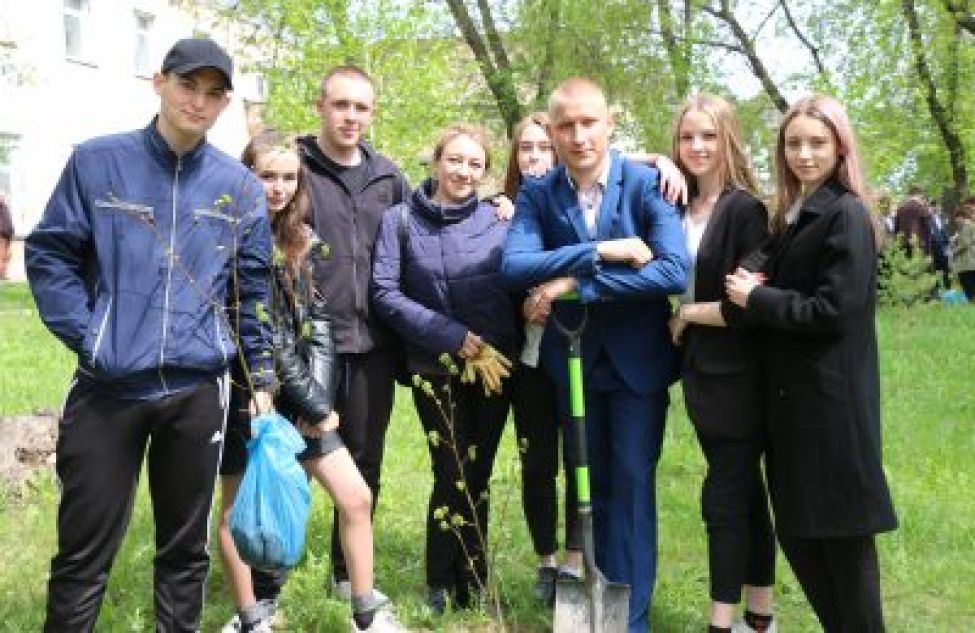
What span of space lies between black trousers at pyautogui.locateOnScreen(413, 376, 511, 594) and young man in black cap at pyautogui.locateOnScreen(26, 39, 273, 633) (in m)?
1.03

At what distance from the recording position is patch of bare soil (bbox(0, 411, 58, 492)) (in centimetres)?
589

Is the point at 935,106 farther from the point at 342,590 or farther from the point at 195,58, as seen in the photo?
the point at 195,58

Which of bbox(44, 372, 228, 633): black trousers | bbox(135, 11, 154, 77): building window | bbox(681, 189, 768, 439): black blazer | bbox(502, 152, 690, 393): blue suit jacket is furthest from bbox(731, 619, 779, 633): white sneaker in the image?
bbox(135, 11, 154, 77): building window

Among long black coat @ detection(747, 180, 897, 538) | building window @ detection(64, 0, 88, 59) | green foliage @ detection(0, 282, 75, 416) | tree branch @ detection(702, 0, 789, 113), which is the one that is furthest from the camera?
building window @ detection(64, 0, 88, 59)

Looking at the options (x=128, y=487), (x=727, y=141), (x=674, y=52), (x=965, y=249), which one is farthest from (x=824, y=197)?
(x=674, y=52)

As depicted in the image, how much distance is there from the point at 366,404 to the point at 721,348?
57.0 inches

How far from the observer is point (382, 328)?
13.7 feet

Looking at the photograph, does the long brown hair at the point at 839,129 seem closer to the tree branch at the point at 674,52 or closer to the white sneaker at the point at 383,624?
the white sneaker at the point at 383,624

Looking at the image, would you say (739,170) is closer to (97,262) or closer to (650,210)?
(650,210)

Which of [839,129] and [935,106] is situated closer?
[839,129]

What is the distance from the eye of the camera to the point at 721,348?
3.66 metres

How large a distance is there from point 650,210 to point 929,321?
1054 centimetres

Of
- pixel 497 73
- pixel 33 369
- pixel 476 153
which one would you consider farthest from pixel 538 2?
pixel 476 153

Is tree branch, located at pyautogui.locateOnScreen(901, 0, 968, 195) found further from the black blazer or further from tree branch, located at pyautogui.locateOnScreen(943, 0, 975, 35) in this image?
the black blazer
